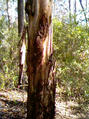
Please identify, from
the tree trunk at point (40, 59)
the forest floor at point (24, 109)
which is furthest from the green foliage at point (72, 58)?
the tree trunk at point (40, 59)

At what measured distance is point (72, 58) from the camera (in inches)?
171

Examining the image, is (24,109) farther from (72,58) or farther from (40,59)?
(72,58)

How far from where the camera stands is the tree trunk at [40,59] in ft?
8.73

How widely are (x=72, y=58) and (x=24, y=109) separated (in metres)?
1.94

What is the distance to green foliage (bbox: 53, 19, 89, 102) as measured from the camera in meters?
3.93

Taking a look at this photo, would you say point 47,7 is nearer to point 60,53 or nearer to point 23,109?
point 60,53

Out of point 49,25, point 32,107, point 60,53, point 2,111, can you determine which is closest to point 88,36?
point 60,53

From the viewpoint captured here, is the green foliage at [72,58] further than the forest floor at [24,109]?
Yes

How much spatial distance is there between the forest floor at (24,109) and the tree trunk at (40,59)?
2.49 ft

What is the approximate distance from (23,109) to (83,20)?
296cm

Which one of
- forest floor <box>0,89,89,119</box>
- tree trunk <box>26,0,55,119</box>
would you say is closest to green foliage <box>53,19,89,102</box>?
forest floor <box>0,89,89,119</box>

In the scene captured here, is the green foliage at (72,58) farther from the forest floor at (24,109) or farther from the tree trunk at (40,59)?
the tree trunk at (40,59)

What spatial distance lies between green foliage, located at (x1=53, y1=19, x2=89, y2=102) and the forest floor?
37 centimetres

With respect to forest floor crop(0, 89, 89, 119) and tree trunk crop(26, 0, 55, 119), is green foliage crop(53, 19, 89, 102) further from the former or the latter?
tree trunk crop(26, 0, 55, 119)
